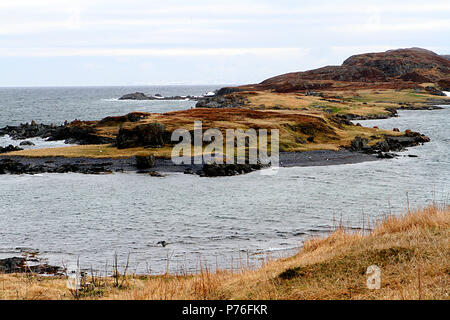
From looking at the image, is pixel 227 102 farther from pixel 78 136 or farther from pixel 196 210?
pixel 196 210

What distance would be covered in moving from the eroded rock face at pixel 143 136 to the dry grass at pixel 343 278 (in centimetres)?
5070

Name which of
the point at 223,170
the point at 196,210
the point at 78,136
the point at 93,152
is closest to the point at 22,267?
the point at 196,210

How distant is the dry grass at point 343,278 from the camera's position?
457 inches

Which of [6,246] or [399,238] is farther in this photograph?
[6,246]

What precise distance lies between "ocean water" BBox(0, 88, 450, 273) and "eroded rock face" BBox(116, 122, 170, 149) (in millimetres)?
15542

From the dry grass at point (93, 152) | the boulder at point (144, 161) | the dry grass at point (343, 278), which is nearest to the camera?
the dry grass at point (343, 278)

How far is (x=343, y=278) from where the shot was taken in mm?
12664

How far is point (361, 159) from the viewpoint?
2350 inches

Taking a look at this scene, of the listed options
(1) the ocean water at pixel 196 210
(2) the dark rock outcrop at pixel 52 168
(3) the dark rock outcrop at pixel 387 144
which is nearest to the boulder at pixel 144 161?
(2) the dark rock outcrop at pixel 52 168

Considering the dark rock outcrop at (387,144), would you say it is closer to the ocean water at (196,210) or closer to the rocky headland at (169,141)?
the rocky headland at (169,141)

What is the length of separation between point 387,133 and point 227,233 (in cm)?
5700

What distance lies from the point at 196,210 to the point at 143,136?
1305 inches

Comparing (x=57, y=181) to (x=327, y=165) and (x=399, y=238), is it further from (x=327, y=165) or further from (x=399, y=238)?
(x=399, y=238)
